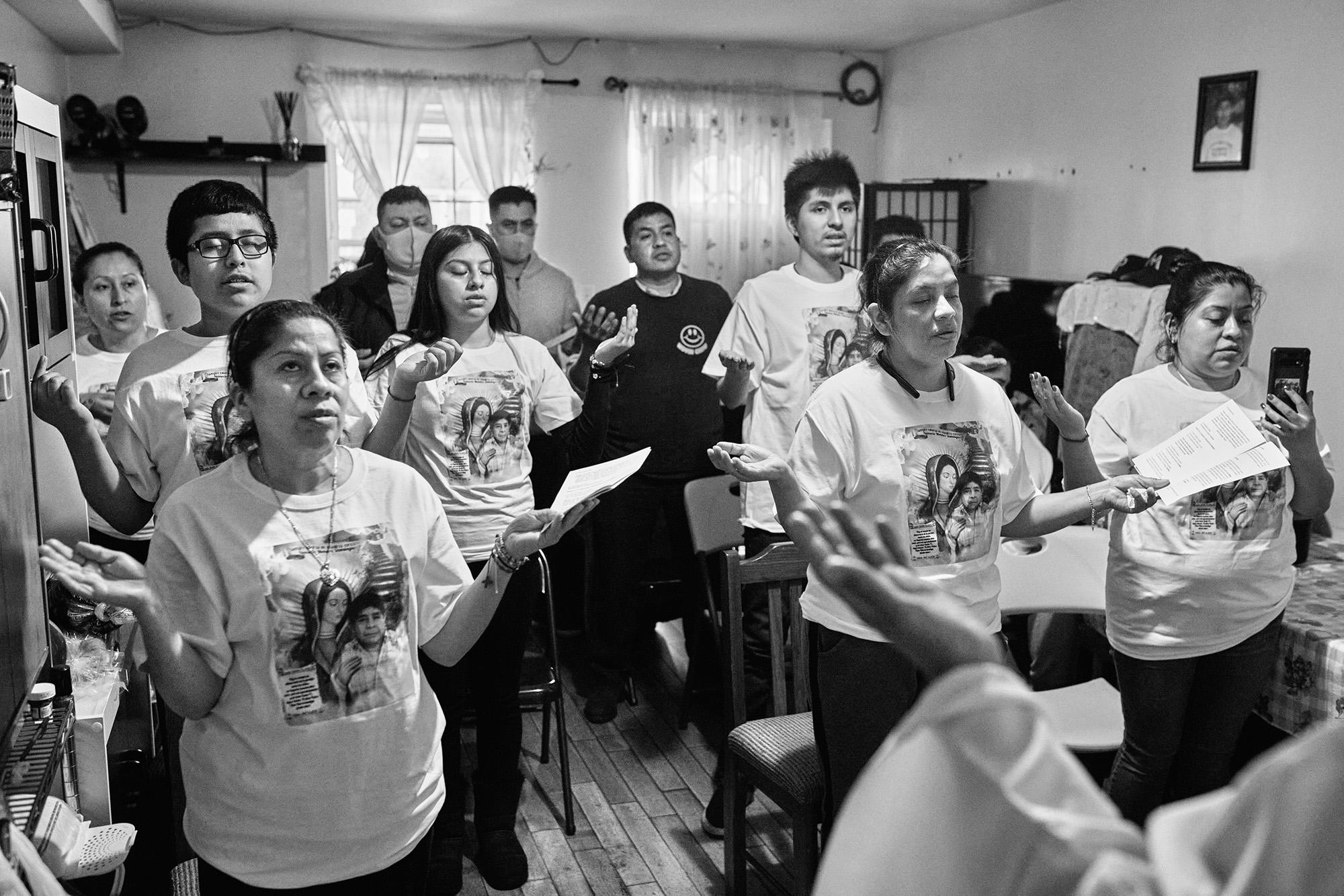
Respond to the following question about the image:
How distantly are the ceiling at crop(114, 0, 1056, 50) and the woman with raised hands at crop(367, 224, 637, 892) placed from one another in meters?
3.02

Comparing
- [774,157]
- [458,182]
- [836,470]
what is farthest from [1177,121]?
[458,182]

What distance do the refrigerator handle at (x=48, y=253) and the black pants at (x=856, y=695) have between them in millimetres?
1348

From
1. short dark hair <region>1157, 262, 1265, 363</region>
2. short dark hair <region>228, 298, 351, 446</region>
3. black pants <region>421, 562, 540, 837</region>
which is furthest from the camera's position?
black pants <region>421, 562, 540, 837</region>

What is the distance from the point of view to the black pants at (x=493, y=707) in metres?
2.53

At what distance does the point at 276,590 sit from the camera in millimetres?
1547

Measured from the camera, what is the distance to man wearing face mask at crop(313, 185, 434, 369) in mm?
3414

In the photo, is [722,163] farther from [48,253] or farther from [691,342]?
[48,253]

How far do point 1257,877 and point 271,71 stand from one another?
6322 millimetres

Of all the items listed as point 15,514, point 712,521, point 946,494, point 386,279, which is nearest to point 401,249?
point 386,279

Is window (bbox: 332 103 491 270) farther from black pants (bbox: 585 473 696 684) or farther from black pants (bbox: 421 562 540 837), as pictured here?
black pants (bbox: 421 562 540 837)

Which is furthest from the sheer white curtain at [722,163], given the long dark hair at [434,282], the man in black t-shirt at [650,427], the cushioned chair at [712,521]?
the long dark hair at [434,282]

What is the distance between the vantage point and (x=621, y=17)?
5.67 meters

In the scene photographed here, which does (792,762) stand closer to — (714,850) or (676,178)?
(714,850)

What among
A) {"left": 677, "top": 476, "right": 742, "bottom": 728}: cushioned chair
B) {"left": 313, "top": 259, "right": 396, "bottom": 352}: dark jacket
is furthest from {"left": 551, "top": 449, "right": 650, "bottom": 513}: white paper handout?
{"left": 313, "top": 259, "right": 396, "bottom": 352}: dark jacket
